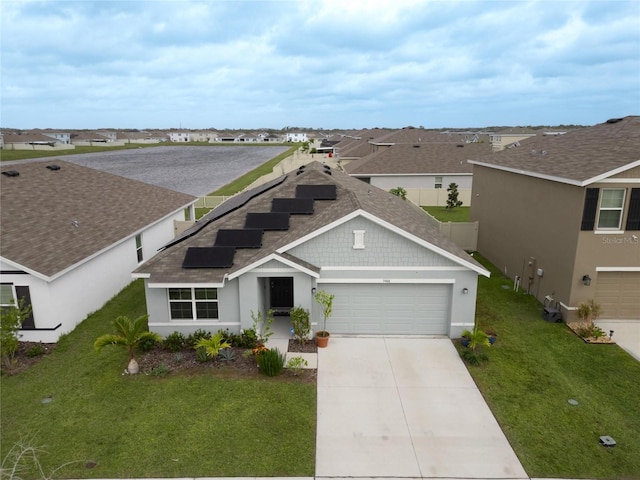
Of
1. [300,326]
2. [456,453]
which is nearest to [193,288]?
[300,326]

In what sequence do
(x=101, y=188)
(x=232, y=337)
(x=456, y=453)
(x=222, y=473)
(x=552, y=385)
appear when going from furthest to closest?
(x=101, y=188)
(x=232, y=337)
(x=552, y=385)
(x=456, y=453)
(x=222, y=473)

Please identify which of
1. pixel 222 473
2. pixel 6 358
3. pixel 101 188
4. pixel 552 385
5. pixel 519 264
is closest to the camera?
pixel 222 473

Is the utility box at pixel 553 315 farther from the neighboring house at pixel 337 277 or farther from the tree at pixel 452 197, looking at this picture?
the tree at pixel 452 197

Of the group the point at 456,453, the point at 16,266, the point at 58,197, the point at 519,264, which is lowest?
the point at 456,453

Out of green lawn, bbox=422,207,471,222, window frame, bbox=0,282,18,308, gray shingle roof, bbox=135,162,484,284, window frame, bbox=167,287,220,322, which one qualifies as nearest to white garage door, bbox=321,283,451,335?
gray shingle roof, bbox=135,162,484,284

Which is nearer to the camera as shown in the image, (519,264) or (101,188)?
(519,264)

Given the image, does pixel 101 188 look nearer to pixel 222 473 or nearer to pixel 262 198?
pixel 262 198

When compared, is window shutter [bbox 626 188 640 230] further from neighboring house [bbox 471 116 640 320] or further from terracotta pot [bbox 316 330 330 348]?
terracotta pot [bbox 316 330 330 348]
